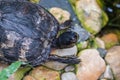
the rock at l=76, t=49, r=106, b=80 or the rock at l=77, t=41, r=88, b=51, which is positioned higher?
Answer: the rock at l=77, t=41, r=88, b=51

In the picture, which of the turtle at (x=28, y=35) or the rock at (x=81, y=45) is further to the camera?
the rock at (x=81, y=45)

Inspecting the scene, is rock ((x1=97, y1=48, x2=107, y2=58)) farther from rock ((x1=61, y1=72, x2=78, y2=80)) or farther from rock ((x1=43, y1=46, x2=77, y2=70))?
rock ((x1=61, y1=72, x2=78, y2=80))

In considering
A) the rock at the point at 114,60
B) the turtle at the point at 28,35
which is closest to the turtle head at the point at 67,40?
the turtle at the point at 28,35

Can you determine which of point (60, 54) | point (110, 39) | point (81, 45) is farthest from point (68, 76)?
point (110, 39)

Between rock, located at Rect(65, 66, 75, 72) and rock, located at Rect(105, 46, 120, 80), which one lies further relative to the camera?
rock, located at Rect(105, 46, 120, 80)

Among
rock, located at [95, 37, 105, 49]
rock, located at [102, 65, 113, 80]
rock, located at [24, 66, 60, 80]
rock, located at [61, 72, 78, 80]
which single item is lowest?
rock, located at [102, 65, 113, 80]

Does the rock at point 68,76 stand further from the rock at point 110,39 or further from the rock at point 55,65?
the rock at point 110,39

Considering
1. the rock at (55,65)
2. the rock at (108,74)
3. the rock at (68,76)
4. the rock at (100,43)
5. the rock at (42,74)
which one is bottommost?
the rock at (108,74)

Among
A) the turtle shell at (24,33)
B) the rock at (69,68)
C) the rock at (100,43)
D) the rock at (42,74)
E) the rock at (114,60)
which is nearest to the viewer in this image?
the turtle shell at (24,33)

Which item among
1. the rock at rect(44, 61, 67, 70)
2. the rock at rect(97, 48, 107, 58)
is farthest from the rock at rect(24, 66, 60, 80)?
the rock at rect(97, 48, 107, 58)
